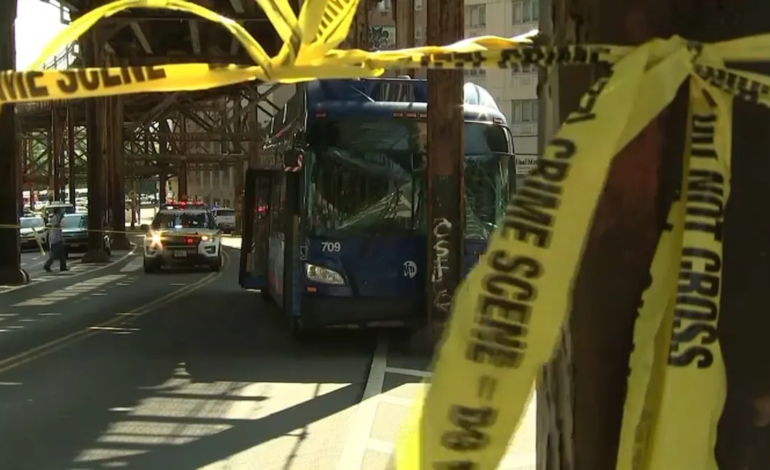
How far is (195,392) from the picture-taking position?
9.45m

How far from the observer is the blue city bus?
11.3m

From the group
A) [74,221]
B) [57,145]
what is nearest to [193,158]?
[57,145]

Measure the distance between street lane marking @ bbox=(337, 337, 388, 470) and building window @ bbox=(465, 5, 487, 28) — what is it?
42691 mm

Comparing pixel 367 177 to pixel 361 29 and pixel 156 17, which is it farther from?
pixel 156 17

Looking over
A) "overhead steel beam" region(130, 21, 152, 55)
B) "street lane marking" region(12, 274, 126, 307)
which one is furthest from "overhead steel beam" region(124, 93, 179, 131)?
"street lane marking" region(12, 274, 126, 307)

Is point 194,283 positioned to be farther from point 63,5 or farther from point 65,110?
point 65,110

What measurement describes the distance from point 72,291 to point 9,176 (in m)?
3.80

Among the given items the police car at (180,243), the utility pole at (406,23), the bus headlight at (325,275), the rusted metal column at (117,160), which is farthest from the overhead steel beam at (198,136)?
the bus headlight at (325,275)

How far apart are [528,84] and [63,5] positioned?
31405mm

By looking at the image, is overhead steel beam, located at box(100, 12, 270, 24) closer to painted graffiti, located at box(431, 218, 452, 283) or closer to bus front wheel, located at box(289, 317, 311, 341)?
bus front wheel, located at box(289, 317, 311, 341)

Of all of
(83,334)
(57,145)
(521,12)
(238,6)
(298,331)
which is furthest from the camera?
(57,145)

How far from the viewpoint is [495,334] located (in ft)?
5.14

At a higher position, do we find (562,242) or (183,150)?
(562,242)

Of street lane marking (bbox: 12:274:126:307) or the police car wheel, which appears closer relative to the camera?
street lane marking (bbox: 12:274:126:307)
